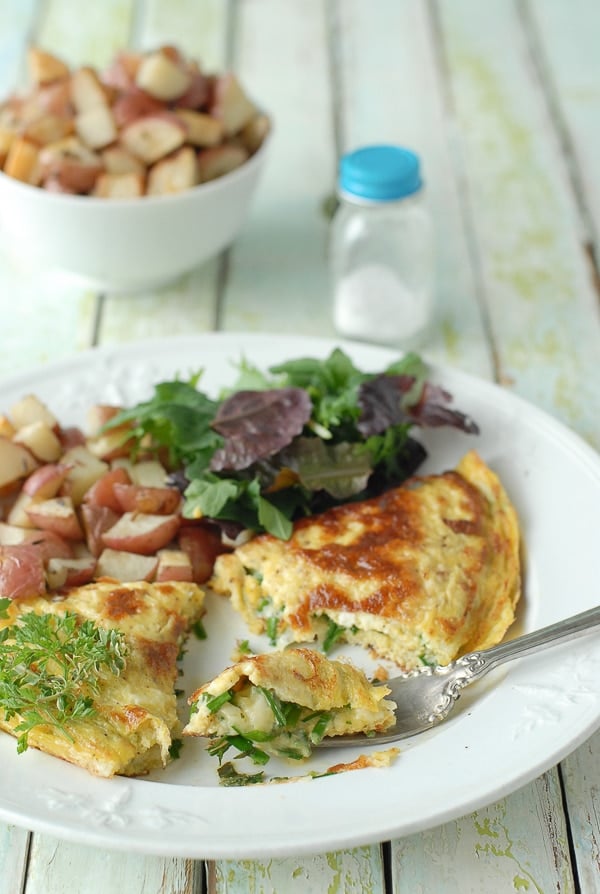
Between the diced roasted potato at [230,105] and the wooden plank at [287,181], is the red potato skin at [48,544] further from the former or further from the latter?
the diced roasted potato at [230,105]

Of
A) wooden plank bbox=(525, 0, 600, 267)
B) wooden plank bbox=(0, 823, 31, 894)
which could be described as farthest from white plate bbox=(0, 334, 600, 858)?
wooden plank bbox=(525, 0, 600, 267)

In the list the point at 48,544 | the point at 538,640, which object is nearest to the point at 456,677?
the point at 538,640

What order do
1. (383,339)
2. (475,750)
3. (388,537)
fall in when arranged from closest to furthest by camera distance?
(475,750) → (388,537) → (383,339)

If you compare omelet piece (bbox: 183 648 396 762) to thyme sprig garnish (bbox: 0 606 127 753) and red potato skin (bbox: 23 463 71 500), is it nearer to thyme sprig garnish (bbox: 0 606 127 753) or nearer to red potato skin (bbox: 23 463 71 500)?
thyme sprig garnish (bbox: 0 606 127 753)

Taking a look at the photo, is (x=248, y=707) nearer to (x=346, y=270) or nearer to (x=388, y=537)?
(x=388, y=537)

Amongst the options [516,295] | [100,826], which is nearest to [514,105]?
[516,295]

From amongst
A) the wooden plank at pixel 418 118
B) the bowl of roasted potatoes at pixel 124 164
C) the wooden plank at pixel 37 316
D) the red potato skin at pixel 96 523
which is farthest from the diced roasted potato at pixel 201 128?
the red potato skin at pixel 96 523

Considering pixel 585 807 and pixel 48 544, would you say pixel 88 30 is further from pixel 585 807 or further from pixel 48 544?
pixel 585 807
